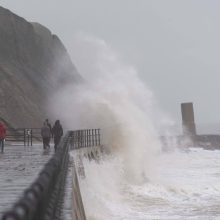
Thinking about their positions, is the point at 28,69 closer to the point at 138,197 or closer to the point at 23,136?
the point at 23,136

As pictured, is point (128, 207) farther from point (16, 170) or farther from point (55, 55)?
point (55, 55)

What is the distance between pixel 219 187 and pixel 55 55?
1775 inches

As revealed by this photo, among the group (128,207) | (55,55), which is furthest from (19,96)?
(128,207)

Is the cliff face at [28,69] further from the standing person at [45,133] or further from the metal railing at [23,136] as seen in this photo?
the standing person at [45,133]

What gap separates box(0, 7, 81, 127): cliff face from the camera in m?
41.7

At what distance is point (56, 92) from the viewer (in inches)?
2184

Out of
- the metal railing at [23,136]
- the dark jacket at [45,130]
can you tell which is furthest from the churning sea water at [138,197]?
the metal railing at [23,136]

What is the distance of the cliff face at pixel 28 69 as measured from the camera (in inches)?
1640

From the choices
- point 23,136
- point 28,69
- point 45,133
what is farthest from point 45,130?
point 28,69

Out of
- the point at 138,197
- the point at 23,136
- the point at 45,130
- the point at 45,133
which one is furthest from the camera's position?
the point at 23,136

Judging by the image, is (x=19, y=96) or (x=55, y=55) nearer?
(x=19, y=96)

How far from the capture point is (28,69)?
171 feet

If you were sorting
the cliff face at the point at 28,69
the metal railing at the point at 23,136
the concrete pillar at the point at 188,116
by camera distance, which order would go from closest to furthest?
1. the metal railing at the point at 23,136
2. the cliff face at the point at 28,69
3. the concrete pillar at the point at 188,116

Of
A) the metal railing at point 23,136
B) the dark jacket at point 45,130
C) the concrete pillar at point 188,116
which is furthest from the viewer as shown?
the concrete pillar at point 188,116
